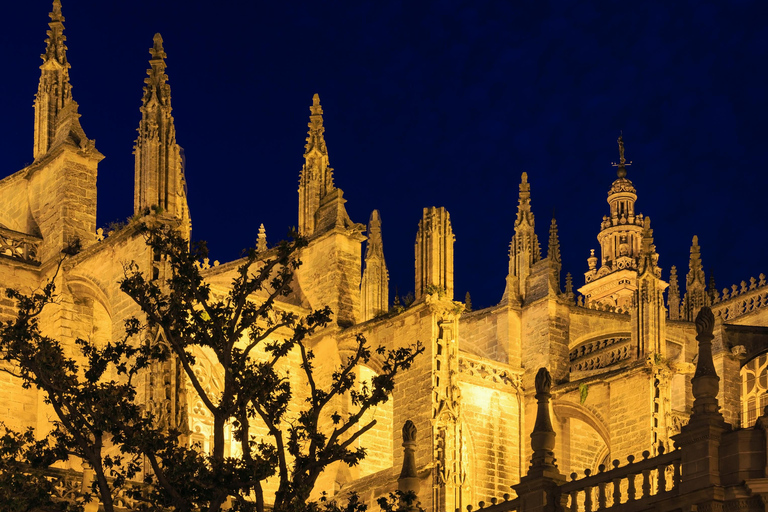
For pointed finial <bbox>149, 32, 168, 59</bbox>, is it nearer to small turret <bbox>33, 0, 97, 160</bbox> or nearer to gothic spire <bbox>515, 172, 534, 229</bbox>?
small turret <bbox>33, 0, 97, 160</bbox>

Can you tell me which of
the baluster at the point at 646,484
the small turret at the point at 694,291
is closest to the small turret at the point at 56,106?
the baluster at the point at 646,484

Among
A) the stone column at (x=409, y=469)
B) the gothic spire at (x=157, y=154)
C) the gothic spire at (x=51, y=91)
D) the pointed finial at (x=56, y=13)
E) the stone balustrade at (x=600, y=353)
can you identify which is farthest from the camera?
the stone balustrade at (x=600, y=353)

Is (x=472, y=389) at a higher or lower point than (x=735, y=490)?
higher

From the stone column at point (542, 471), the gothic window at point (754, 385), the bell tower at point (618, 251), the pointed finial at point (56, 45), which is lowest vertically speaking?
the stone column at point (542, 471)

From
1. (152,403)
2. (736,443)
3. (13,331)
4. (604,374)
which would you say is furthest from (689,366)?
(13,331)

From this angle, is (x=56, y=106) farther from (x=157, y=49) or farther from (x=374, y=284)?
(x=374, y=284)

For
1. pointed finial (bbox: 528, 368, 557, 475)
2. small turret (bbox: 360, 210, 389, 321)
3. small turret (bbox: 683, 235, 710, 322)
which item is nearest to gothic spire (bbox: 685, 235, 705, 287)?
small turret (bbox: 683, 235, 710, 322)

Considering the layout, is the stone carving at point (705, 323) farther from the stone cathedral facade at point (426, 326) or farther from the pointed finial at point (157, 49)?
the pointed finial at point (157, 49)

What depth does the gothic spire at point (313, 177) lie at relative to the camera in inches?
1545

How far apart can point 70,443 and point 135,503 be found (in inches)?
314

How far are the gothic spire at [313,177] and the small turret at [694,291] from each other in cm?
1456

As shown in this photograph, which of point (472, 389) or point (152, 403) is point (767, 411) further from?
point (472, 389)

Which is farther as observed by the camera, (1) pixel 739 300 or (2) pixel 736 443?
(1) pixel 739 300

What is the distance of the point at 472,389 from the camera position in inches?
1537
